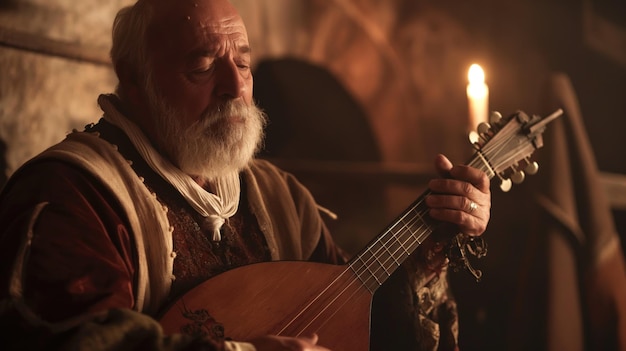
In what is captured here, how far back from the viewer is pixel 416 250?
69.4 inches

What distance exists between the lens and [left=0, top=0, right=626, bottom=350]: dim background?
324cm

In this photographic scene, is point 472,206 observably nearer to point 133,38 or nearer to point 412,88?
point 133,38

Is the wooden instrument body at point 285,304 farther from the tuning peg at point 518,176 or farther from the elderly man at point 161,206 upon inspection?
the tuning peg at point 518,176

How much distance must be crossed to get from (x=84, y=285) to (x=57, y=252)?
0.08 m

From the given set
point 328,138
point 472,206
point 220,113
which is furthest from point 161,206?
point 328,138

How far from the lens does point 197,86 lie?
1.61 meters

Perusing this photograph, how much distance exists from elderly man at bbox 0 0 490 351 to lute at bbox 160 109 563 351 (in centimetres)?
6

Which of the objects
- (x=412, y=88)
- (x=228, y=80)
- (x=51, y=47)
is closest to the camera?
(x=228, y=80)

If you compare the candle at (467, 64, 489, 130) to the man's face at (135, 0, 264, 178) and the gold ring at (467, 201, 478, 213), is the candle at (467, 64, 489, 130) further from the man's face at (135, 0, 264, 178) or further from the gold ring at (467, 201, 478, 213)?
the man's face at (135, 0, 264, 178)

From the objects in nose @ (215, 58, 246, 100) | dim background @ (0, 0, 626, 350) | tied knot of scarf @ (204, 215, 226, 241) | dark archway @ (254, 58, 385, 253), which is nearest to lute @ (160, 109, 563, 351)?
tied knot of scarf @ (204, 215, 226, 241)

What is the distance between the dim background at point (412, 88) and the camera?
3.24 metres

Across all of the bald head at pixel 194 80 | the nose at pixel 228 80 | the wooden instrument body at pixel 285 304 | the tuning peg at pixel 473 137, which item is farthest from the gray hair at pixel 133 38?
the tuning peg at pixel 473 137

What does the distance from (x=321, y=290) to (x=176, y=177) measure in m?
0.41

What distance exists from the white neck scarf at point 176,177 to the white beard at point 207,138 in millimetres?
36
